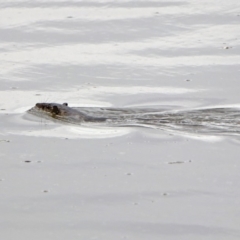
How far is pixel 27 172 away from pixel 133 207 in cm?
133

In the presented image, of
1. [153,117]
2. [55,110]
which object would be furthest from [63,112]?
[153,117]

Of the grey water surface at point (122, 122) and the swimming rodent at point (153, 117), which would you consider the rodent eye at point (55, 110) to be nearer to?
the swimming rodent at point (153, 117)

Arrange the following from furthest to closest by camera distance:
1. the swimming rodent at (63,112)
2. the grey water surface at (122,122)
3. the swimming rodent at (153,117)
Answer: the swimming rodent at (63,112), the swimming rodent at (153,117), the grey water surface at (122,122)

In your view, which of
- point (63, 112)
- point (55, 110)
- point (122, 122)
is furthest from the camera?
point (55, 110)

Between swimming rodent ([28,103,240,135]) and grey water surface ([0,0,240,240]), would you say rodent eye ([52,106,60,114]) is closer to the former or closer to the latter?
swimming rodent ([28,103,240,135])

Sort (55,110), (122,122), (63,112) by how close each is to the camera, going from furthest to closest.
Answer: (55,110) < (63,112) < (122,122)

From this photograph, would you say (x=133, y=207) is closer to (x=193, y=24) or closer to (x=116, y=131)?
(x=116, y=131)

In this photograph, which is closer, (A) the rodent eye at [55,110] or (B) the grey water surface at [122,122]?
(B) the grey water surface at [122,122]

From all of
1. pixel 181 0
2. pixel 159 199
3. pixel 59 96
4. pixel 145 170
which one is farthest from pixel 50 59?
pixel 159 199

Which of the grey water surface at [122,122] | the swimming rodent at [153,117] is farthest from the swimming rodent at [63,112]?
the grey water surface at [122,122]

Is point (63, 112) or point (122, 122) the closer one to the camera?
point (122, 122)

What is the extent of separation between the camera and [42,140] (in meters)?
8.84

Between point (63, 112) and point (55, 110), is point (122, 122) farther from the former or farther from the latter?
point (55, 110)

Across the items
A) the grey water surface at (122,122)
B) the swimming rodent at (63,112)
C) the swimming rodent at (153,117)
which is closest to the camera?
the grey water surface at (122,122)
